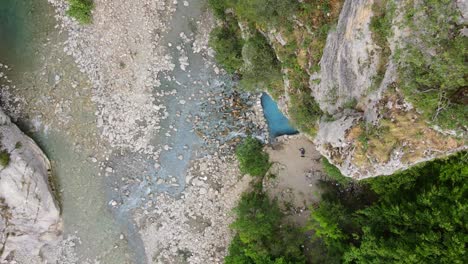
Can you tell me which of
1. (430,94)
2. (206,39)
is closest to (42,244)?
(206,39)

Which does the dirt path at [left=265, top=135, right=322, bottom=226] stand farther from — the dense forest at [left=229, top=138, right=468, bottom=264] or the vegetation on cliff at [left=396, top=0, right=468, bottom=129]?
the vegetation on cliff at [left=396, top=0, right=468, bottom=129]

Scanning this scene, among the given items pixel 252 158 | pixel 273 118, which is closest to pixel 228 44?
pixel 273 118

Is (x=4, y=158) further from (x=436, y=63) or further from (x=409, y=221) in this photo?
(x=436, y=63)

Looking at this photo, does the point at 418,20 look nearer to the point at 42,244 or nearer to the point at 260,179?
the point at 260,179

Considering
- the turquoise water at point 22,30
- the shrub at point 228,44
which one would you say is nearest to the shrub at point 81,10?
the turquoise water at point 22,30

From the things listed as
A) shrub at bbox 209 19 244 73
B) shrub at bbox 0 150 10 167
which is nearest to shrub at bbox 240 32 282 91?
shrub at bbox 209 19 244 73

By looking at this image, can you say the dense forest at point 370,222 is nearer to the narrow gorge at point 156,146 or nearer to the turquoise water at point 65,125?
the narrow gorge at point 156,146
